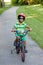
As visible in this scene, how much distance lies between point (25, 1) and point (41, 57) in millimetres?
45806

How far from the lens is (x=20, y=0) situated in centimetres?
5512

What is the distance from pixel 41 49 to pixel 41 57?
107cm

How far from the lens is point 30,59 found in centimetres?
784

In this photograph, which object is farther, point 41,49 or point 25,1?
point 25,1

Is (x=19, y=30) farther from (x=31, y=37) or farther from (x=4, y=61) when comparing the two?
(x=31, y=37)

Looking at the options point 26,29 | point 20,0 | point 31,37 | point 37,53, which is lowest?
point 20,0

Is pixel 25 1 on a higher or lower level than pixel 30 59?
lower

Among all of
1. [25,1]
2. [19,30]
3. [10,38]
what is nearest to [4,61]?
[19,30]

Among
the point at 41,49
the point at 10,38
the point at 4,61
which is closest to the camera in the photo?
the point at 4,61

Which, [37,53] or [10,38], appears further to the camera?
[10,38]

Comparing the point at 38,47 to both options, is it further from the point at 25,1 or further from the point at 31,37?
the point at 25,1

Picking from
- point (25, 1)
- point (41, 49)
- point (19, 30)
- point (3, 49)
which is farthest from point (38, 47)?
point (25, 1)

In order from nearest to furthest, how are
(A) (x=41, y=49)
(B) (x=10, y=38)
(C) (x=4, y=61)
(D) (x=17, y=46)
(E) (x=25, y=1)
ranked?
(C) (x=4, y=61), (D) (x=17, y=46), (A) (x=41, y=49), (B) (x=10, y=38), (E) (x=25, y=1)

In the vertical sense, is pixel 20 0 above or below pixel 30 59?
below
